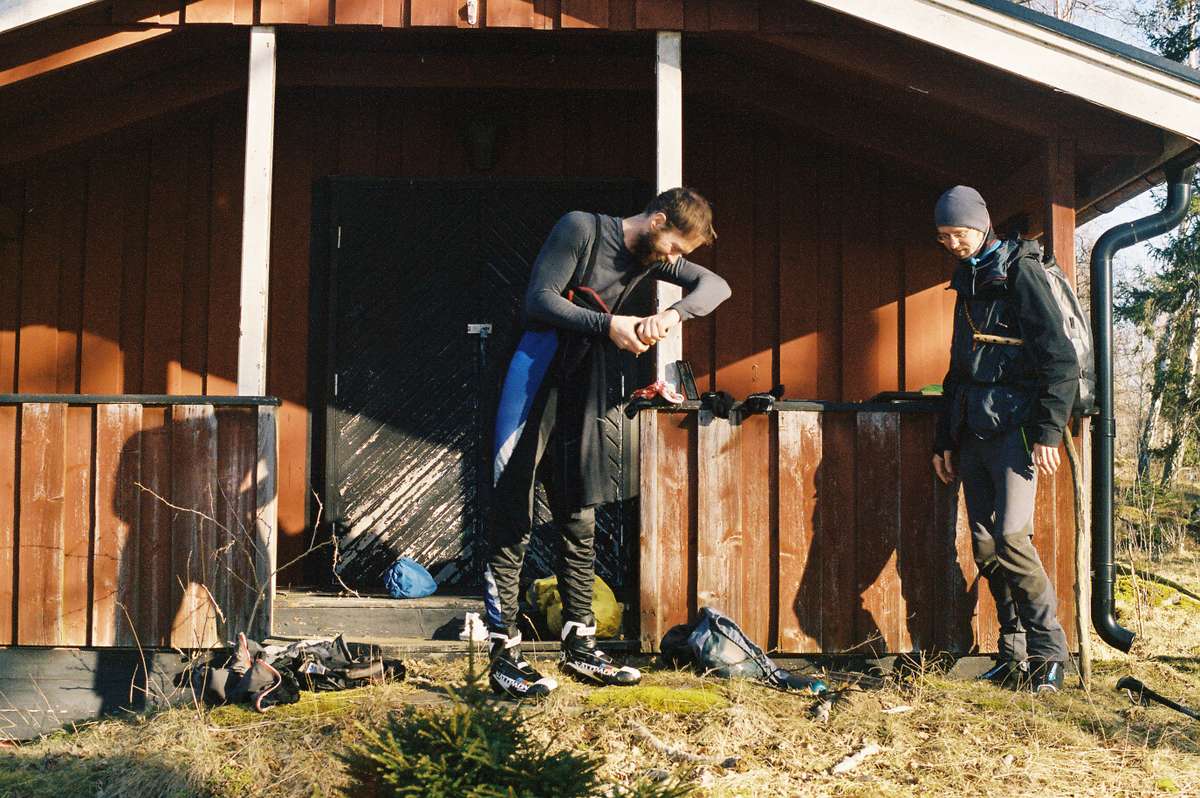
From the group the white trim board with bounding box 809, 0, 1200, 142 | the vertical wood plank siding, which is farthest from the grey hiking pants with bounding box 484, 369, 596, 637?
the vertical wood plank siding

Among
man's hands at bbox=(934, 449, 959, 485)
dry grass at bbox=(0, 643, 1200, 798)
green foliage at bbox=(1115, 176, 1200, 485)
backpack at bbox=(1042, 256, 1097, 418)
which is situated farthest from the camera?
green foliage at bbox=(1115, 176, 1200, 485)

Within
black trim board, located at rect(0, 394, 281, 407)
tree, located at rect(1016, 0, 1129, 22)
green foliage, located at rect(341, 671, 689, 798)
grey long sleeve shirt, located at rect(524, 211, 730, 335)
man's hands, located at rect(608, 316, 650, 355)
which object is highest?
tree, located at rect(1016, 0, 1129, 22)

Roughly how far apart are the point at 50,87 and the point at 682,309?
3982 mm

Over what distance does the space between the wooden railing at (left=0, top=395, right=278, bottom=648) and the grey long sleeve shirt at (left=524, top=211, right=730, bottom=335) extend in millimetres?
1628

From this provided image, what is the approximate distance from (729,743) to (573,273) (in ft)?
6.07

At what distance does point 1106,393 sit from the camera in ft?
17.4

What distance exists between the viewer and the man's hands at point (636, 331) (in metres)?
4.04

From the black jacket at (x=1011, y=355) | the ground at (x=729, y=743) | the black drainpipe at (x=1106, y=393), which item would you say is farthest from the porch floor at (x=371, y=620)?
the black drainpipe at (x=1106, y=393)

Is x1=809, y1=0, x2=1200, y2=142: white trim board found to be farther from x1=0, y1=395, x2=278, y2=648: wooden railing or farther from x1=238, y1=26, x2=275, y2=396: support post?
x1=0, y1=395, x2=278, y2=648: wooden railing

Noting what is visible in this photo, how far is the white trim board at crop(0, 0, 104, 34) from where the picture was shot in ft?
16.4

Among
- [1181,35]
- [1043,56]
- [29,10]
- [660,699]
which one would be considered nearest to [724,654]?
[660,699]

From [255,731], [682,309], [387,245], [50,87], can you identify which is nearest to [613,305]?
[682,309]

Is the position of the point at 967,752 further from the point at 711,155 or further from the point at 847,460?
the point at 711,155

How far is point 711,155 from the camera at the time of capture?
6.98 meters
